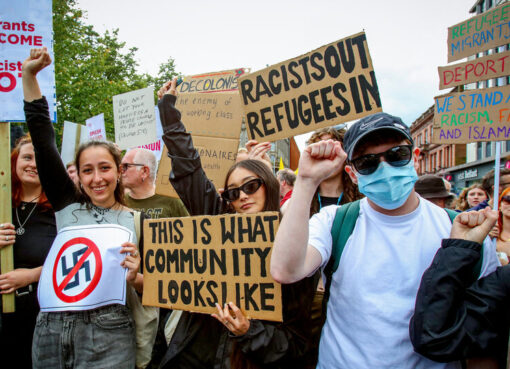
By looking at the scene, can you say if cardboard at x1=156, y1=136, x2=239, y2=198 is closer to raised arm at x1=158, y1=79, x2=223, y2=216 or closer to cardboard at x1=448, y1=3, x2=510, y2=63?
raised arm at x1=158, y1=79, x2=223, y2=216

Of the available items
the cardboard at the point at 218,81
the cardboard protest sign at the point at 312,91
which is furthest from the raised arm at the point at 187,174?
the cardboard at the point at 218,81

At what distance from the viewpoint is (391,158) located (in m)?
1.56

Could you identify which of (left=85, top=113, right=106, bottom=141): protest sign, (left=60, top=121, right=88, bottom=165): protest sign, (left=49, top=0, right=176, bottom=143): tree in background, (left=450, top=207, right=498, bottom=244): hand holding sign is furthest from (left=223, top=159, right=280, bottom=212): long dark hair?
(left=49, top=0, right=176, bottom=143): tree in background

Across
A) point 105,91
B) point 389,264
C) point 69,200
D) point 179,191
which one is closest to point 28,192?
point 69,200

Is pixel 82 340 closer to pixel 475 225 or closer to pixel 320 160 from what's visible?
pixel 320 160

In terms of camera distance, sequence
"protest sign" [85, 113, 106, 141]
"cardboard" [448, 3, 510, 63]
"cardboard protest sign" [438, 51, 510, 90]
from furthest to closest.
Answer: "protest sign" [85, 113, 106, 141], "cardboard" [448, 3, 510, 63], "cardboard protest sign" [438, 51, 510, 90]

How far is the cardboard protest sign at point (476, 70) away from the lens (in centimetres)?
339

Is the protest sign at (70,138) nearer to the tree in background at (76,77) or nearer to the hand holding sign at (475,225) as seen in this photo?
the hand holding sign at (475,225)

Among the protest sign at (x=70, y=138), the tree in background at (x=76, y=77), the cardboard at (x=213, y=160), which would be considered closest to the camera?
the cardboard at (x=213, y=160)

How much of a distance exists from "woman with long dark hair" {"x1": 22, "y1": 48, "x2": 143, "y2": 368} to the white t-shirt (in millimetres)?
1156

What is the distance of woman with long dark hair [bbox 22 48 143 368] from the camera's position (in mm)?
1912

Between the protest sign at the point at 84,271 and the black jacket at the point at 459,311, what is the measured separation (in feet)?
5.23

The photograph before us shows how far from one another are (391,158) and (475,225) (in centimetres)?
42

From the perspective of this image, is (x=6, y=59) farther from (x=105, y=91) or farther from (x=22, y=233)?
(x=105, y=91)
